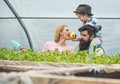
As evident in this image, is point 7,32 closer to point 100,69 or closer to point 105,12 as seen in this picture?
point 105,12

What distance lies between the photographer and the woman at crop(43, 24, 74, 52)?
5395 millimetres

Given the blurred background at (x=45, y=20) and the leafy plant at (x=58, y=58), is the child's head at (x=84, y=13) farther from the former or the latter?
the blurred background at (x=45, y=20)

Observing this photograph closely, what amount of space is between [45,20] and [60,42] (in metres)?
4.89

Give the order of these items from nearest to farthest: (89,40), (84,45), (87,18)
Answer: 1. (84,45)
2. (89,40)
3. (87,18)

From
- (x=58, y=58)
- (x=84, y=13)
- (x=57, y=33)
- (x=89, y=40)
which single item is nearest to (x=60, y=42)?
(x=57, y=33)

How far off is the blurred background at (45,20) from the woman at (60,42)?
402 centimetres

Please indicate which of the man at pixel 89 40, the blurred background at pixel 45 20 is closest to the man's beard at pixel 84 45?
the man at pixel 89 40

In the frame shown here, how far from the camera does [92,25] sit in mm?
5484

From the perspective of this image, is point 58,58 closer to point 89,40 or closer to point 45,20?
point 89,40

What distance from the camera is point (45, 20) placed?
10414 millimetres

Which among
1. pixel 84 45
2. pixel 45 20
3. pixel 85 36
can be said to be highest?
pixel 45 20

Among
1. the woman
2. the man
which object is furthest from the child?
the woman

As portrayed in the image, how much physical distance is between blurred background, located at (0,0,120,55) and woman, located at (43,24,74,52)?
4015mm

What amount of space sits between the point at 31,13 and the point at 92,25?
5035 mm
